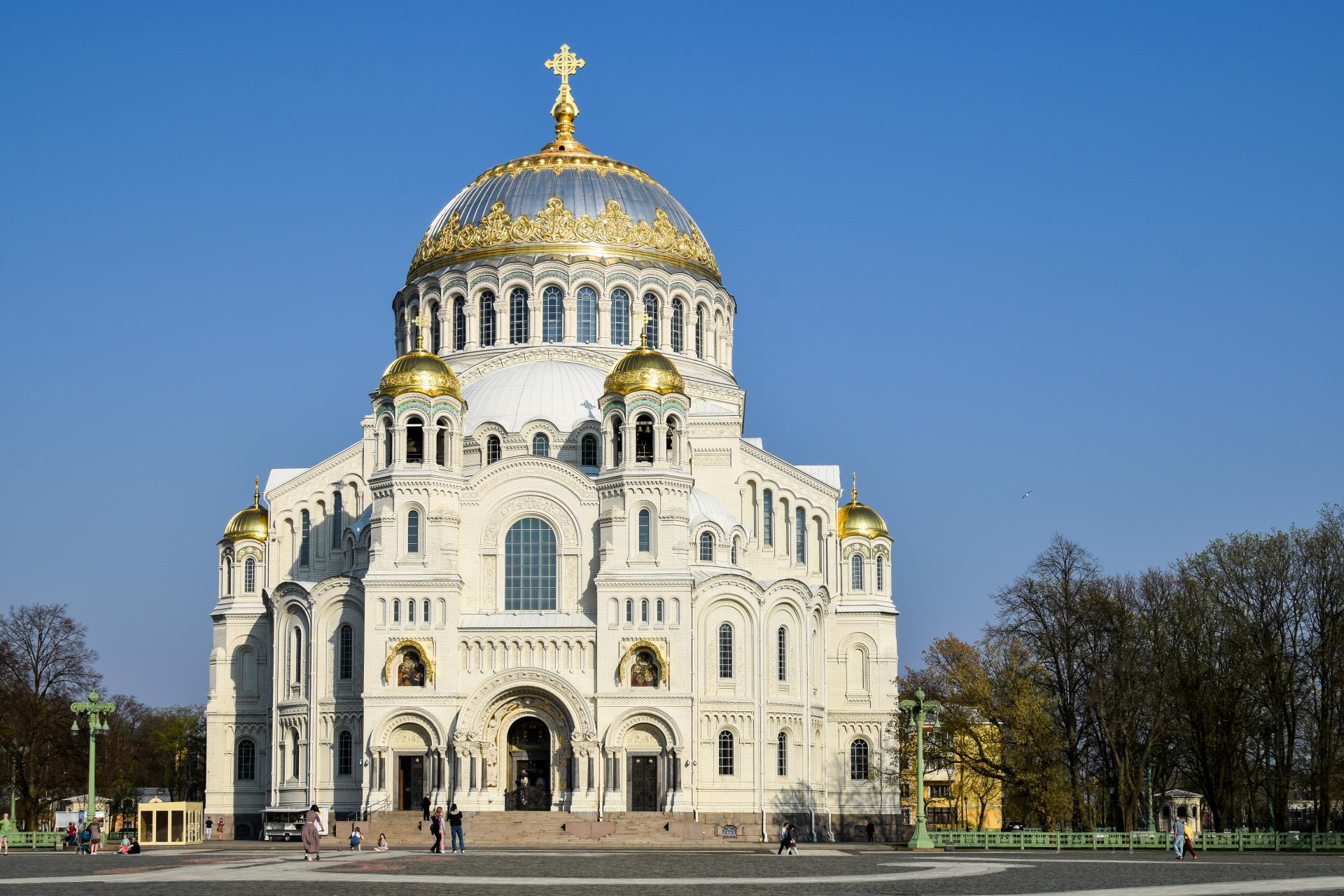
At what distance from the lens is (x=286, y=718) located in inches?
2297

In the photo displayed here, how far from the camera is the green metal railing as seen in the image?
4656cm

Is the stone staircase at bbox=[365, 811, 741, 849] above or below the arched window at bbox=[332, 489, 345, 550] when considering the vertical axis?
below

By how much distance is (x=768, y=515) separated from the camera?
65375 millimetres

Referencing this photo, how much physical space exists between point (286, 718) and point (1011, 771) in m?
22.5

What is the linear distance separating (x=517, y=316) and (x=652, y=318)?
4.94 metres

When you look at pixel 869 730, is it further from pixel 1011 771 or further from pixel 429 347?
pixel 429 347

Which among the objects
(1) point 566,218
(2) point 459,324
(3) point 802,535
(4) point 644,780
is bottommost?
(4) point 644,780

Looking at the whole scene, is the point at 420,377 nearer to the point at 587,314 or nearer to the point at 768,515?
the point at 587,314

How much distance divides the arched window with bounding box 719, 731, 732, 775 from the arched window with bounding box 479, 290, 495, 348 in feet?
61.2

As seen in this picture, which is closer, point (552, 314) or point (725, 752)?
point (725, 752)

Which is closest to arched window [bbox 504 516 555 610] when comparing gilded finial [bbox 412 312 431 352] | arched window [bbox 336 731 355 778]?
arched window [bbox 336 731 355 778]

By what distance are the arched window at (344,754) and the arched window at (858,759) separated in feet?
58.0

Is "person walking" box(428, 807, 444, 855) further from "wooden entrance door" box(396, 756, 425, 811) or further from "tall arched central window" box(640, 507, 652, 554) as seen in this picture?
"tall arched central window" box(640, 507, 652, 554)

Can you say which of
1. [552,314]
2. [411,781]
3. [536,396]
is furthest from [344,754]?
[552,314]
